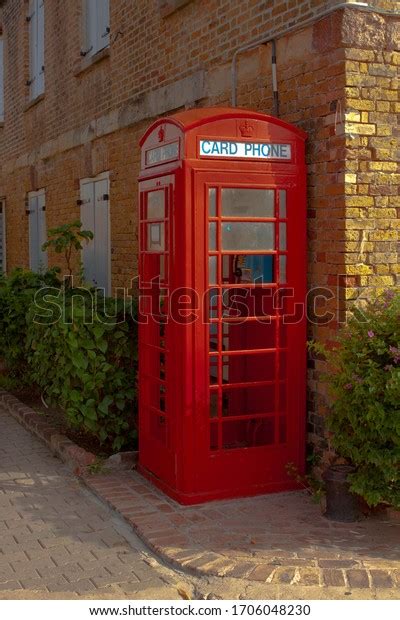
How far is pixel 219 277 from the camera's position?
17.1 ft

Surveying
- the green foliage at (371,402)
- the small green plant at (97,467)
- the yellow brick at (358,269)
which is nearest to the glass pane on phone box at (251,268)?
the yellow brick at (358,269)

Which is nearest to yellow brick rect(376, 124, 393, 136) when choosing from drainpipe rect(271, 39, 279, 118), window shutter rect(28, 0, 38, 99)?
drainpipe rect(271, 39, 279, 118)

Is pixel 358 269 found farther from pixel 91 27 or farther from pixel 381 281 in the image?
pixel 91 27

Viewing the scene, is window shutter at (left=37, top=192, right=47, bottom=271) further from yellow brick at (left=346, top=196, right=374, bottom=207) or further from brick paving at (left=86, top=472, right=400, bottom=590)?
yellow brick at (left=346, top=196, right=374, bottom=207)

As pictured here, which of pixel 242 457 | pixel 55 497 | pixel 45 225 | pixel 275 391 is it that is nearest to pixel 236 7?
pixel 275 391

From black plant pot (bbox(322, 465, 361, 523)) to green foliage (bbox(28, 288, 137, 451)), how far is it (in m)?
2.02

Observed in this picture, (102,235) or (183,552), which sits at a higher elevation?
(102,235)

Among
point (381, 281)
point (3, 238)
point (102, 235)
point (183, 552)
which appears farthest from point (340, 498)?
point (3, 238)

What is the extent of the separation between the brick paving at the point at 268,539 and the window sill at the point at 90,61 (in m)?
5.75

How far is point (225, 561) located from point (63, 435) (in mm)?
2960

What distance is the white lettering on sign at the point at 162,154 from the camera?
5.25 metres

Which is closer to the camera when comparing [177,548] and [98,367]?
[177,548]

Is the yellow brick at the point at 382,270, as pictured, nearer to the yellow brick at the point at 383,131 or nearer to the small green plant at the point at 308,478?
the yellow brick at the point at 383,131

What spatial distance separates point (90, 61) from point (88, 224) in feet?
6.84
